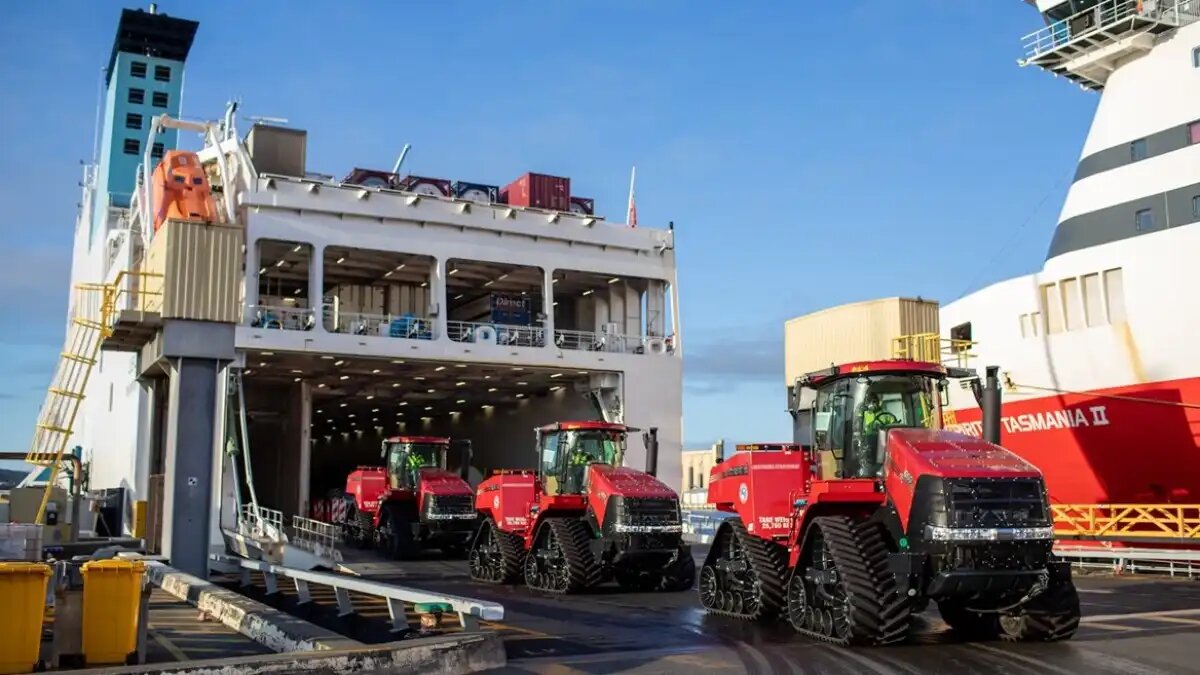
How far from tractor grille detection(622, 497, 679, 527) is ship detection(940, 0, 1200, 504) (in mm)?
9674

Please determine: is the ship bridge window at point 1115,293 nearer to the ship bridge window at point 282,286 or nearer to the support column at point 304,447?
the ship bridge window at point 282,286

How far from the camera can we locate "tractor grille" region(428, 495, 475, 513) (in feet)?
85.7

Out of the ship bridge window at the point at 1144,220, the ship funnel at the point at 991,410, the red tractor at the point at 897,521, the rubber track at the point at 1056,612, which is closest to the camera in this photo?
the red tractor at the point at 897,521

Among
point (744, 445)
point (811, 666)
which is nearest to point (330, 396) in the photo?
point (744, 445)

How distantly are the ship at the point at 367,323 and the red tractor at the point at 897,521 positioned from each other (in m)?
9.97

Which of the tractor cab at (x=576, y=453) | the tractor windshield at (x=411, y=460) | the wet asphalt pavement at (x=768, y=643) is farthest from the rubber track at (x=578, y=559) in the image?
the tractor windshield at (x=411, y=460)

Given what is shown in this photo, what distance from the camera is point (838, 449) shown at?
1193cm

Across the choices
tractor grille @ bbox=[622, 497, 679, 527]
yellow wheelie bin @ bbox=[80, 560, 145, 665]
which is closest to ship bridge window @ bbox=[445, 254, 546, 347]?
tractor grille @ bbox=[622, 497, 679, 527]

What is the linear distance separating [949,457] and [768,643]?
8.98 feet

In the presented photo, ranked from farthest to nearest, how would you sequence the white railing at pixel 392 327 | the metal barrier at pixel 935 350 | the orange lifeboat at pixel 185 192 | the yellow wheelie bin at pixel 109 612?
the white railing at pixel 392 327, the metal barrier at pixel 935 350, the orange lifeboat at pixel 185 192, the yellow wheelie bin at pixel 109 612

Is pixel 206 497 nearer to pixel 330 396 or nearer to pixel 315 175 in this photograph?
pixel 315 175

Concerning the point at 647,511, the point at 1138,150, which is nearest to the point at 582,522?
the point at 647,511

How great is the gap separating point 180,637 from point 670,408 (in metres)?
24.9

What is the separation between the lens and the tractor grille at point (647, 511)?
16.6m
